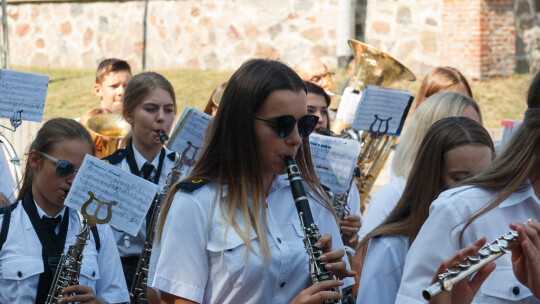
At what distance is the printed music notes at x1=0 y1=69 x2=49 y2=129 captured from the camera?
4.55 metres

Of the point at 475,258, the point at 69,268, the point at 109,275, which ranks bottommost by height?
the point at 109,275

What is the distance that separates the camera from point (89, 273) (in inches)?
136

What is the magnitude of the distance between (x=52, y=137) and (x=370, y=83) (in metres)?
3.22

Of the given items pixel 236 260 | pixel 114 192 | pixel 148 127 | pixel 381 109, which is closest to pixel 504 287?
pixel 236 260

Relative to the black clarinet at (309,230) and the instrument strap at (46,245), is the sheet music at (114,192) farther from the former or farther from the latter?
the black clarinet at (309,230)

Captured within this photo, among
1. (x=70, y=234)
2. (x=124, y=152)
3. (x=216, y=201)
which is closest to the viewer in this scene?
(x=216, y=201)

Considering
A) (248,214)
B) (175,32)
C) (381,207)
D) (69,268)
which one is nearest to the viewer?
(248,214)

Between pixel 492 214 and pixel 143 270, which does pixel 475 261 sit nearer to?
pixel 492 214

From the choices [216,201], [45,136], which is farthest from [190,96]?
[216,201]

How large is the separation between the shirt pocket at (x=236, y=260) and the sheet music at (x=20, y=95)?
2320 millimetres

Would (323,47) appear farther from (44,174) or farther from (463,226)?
(463,226)

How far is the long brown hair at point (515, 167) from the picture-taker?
2.44 m

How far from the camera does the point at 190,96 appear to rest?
533 inches

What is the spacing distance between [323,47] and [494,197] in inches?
466
